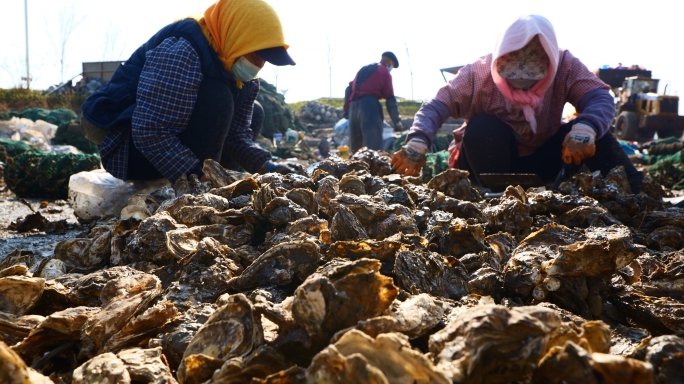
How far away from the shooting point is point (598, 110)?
3.86 m

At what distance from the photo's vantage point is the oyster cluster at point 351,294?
1.03m

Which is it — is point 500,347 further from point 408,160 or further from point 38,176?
point 38,176

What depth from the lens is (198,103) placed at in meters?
3.82

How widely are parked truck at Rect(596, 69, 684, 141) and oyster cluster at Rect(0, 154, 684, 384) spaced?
15.0m

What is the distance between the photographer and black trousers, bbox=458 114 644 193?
4.01m

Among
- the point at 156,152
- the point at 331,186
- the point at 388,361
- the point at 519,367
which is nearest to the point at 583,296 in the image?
the point at 519,367

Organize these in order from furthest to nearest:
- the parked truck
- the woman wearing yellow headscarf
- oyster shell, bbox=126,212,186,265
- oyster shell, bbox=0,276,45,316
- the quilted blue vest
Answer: the parked truck
the quilted blue vest
the woman wearing yellow headscarf
oyster shell, bbox=126,212,186,265
oyster shell, bbox=0,276,45,316

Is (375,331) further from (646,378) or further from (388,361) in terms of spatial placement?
(646,378)

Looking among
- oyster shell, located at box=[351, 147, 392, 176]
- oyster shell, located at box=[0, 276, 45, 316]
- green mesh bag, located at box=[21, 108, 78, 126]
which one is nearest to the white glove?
oyster shell, located at box=[351, 147, 392, 176]

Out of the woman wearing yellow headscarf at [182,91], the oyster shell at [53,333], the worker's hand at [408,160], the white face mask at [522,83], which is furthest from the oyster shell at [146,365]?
the white face mask at [522,83]

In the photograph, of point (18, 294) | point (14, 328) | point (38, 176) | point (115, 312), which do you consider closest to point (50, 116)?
point (38, 176)

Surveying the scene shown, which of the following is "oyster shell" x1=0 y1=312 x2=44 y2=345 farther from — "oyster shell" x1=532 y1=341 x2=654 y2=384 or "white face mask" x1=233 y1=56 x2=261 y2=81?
"white face mask" x1=233 y1=56 x2=261 y2=81

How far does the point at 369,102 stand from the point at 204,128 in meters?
5.43

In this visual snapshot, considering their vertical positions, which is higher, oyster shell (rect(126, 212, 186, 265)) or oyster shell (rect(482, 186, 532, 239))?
oyster shell (rect(482, 186, 532, 239))
